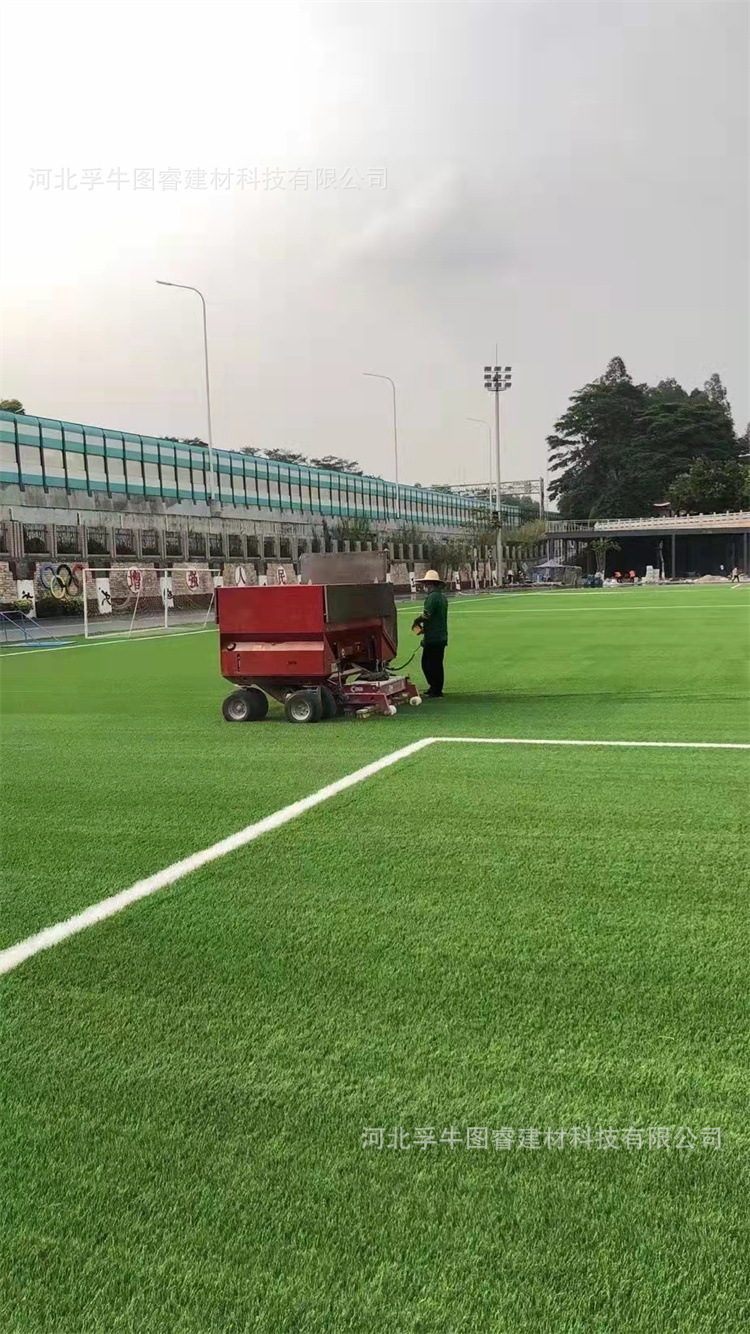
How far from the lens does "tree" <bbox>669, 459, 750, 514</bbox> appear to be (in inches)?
3553

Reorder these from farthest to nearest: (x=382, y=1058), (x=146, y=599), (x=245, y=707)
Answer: (x=146, y=599) → (x=245, y=707) → (x=382, y=1058)

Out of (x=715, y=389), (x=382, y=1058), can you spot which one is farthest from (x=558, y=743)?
(x=715, y=389)

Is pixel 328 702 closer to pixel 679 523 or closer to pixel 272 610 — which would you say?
pixel 272 610

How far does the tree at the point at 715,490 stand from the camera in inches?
3553

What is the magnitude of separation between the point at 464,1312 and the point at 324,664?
7663 millimetres

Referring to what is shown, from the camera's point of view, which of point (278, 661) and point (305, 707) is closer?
point (278, 661)

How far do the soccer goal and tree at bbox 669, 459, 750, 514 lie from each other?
196 feet

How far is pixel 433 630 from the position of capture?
441 inches

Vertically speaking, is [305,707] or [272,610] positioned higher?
[272,610]

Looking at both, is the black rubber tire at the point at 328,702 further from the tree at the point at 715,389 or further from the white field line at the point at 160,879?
the tree at the point at 715,389

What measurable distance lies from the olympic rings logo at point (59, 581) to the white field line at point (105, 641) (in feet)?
21.4

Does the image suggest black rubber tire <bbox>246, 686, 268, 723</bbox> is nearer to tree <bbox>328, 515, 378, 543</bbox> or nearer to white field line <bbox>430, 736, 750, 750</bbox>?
white field line <bbox>430, 736, 750, 750</bbox>

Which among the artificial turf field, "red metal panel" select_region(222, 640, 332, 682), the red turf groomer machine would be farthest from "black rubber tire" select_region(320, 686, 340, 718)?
the artificial turf field

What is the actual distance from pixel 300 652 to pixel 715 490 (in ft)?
289
